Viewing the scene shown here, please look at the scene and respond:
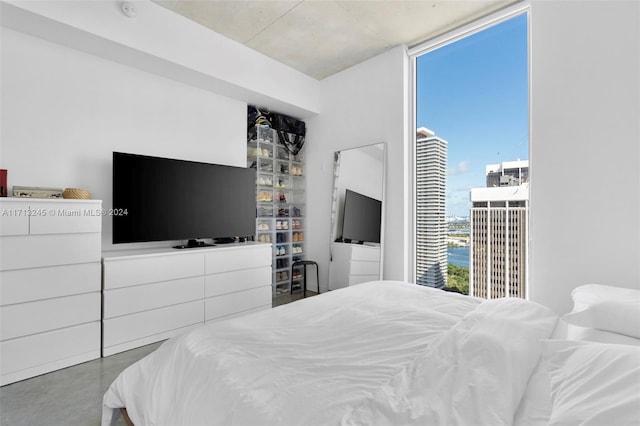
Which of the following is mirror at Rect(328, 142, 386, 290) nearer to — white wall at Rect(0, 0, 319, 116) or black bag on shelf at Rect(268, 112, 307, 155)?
black bag on shelf at Rect(268, 112, 307, 155)

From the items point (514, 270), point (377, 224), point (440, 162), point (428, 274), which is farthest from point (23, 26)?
point (514, 270)

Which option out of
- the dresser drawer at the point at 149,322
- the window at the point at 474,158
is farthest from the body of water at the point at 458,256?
the dresser drawer at the point at 149,322

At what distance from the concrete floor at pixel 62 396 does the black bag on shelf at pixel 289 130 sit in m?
2.96

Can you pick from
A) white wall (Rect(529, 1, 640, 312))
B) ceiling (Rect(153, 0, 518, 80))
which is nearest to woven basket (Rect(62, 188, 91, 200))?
ceiling (Rect(153, 0, 518, 80))

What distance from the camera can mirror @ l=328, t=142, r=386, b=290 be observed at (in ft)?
11.5

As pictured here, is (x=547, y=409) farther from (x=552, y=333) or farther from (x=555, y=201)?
(x=555, y=201)

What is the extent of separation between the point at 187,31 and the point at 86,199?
70.7 inches

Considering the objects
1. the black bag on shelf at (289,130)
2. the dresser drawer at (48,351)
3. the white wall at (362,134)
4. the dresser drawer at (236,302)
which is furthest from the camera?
the black bag on shelf at (289,130)

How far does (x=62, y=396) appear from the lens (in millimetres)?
1875

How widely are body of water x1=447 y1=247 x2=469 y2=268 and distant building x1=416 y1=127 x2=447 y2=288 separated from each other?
0.05 metres

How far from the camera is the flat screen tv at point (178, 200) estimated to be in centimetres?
268

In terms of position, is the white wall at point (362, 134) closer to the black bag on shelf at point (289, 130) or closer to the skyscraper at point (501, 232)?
the black bag on shelf at point (289, 130)

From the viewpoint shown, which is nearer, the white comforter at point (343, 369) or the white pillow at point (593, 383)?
the white pillow at point (593, 383)

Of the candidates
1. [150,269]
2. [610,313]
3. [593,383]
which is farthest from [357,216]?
[593,383]
